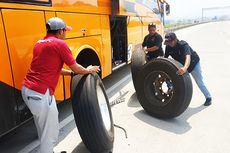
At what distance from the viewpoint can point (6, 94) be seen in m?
3.54

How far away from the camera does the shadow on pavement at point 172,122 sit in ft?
16.2

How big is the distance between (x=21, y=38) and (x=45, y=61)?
1.80ft

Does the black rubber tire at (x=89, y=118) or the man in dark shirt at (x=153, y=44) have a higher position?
the man in dark shirt at (x=153, y=44)

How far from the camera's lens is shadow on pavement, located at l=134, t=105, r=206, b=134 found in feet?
16.2

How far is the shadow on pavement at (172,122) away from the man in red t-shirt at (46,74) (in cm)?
212

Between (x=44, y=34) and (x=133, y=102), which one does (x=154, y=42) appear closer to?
(x=133, y=102)

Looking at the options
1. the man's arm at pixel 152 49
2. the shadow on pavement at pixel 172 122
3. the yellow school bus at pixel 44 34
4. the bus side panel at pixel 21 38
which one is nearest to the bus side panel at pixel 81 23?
the yellow school bus at pixel 44 34

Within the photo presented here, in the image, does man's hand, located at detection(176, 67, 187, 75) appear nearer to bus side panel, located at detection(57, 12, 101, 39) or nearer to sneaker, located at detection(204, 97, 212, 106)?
sneaker, located at detection(204, 97, 212, 106)

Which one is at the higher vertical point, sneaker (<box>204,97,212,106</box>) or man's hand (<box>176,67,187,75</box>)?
man's hand (<box>176,67,187,75</box>)

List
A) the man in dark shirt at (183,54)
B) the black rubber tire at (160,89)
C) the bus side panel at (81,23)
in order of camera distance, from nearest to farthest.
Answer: the bus side panel at (81,23), the black rubber tire at (160,89), the man in dark shirt at (183,54)

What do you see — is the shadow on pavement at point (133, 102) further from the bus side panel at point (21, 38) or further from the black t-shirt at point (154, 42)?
the bus side panel at point (21, 38)

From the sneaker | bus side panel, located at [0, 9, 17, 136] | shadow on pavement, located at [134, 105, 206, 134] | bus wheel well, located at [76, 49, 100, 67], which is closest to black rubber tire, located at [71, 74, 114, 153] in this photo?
bus side panel, located at [0, 9, 17, 136]

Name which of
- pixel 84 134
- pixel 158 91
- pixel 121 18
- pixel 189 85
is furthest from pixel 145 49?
pixel 84 134

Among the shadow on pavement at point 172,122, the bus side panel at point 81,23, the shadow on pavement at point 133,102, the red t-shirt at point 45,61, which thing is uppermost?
the bus side panel at point 81,23
